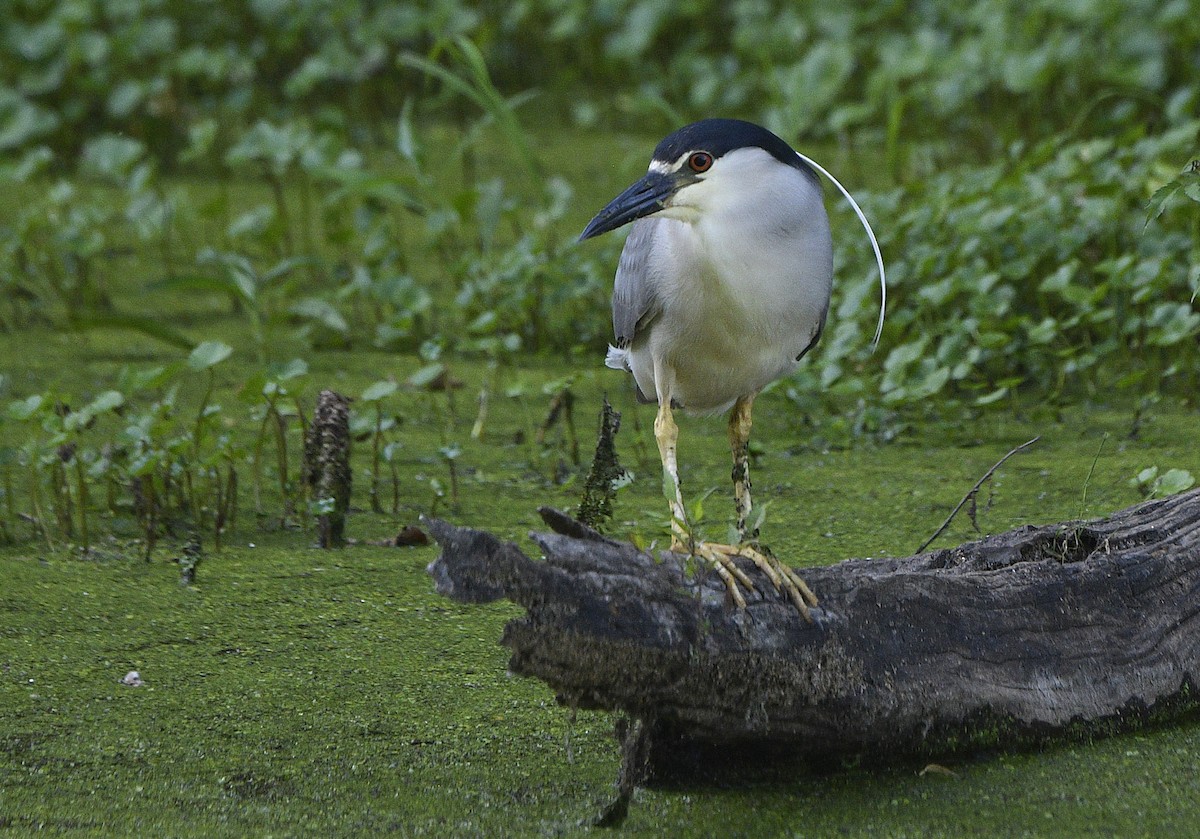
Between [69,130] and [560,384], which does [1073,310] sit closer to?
[560,384]

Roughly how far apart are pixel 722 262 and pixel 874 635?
0.70m

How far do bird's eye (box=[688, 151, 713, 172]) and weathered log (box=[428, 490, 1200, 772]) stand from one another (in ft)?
2.20

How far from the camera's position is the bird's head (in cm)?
247

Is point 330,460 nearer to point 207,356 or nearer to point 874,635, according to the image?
point 207,356

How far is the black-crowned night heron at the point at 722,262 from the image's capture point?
2.48 meters

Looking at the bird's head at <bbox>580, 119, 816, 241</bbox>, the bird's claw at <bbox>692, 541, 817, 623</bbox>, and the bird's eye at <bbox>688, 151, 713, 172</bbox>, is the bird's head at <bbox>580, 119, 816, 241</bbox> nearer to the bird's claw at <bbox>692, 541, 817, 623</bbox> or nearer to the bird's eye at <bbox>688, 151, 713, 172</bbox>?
the bird's eye at <bbox>688, 151, 713, 172</bbox>

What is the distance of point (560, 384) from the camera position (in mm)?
3426

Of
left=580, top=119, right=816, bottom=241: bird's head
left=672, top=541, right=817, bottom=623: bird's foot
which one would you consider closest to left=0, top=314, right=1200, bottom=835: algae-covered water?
left=672, top=541, right=817, bottom=623: bird's foot

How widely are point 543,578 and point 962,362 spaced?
1990mm

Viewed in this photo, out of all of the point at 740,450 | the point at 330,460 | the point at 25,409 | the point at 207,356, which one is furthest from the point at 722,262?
the point at 25,409

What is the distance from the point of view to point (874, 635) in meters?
2.11

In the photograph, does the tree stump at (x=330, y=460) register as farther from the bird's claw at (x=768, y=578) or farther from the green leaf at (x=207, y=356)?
the bird's claw at (x=768, y=578)

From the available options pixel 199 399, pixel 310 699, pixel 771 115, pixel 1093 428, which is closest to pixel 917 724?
pixel 310 699

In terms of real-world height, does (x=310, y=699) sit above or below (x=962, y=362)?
below
